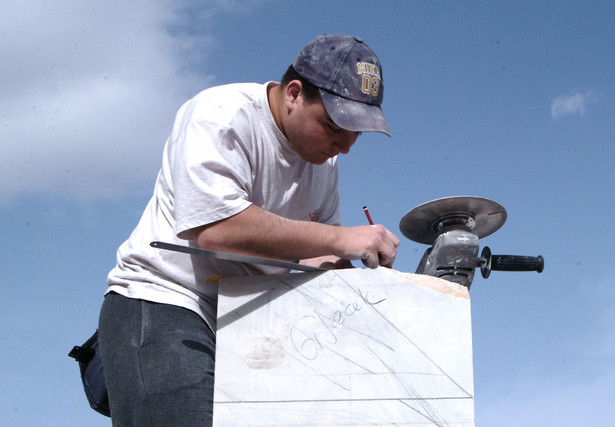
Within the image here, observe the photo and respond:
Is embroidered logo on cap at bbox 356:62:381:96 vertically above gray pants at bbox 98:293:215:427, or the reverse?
embroidered logo on cap at bbox 356:62:381:96

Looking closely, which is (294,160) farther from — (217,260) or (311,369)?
(311,369)

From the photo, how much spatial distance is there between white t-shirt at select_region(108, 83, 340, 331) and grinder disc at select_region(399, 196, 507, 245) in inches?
22.7

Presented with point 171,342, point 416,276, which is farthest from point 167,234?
point 416,276

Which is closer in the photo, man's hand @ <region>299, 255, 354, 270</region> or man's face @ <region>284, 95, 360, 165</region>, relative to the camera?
A: man's face @ <region>284, 95, 360, 165</region>

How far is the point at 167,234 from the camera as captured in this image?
2.09m

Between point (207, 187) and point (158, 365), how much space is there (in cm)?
52

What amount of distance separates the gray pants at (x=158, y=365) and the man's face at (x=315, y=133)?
0.62 metres

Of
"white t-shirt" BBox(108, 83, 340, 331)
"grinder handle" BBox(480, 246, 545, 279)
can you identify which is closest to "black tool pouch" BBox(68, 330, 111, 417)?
"white t-shirt" BBox(108, 83, 340, 331)

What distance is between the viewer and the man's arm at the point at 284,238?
6.19 ft

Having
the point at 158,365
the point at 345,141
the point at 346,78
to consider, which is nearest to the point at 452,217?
the point at 345,141

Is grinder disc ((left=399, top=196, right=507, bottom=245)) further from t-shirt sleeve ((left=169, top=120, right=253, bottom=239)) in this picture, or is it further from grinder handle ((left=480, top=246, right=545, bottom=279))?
t-shirt sleeve ((left=169, top=120, right=253, bottom=239))

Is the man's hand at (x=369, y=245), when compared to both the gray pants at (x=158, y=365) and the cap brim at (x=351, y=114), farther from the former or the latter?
the gray pants at (x=158, y=365)

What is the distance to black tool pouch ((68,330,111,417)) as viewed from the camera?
2229 mm

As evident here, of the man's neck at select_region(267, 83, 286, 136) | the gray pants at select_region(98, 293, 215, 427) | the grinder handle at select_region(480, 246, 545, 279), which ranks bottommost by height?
the gray pants at select_region(98, 293, 215, 427)
